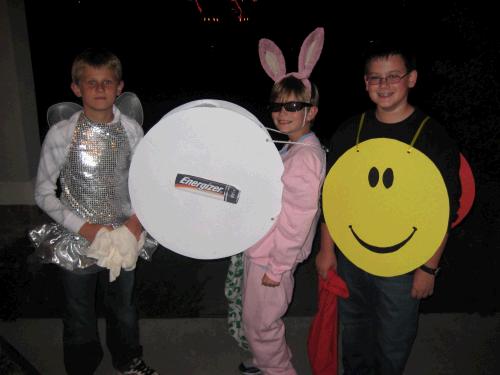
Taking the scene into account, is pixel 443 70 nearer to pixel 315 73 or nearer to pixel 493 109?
pixel 493 109

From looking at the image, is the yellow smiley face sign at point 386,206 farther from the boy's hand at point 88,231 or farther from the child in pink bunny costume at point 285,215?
the boy's hand at point 88,231

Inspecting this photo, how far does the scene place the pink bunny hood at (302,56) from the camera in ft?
5.72

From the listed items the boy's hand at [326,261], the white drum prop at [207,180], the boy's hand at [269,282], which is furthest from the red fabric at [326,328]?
the white drum prop at [207,180]

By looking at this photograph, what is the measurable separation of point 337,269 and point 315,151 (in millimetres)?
675

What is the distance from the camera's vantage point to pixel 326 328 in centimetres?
Result: 197

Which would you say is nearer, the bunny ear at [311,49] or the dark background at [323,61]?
the bunny ear at [311,49]

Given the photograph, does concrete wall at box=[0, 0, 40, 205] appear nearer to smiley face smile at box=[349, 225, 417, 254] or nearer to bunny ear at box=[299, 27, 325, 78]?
bunny ear at box=[299, 27, 325, 78]

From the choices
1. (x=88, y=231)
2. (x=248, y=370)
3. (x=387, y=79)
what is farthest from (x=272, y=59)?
(x=248, y=370)

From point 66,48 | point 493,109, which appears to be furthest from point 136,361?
point 66,48

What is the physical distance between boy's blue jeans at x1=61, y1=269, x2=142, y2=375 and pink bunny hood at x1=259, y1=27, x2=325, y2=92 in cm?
123

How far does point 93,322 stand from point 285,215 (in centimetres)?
114

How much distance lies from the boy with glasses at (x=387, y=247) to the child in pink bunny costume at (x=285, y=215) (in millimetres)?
151

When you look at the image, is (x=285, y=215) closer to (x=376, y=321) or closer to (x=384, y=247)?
(x=384, y=247)

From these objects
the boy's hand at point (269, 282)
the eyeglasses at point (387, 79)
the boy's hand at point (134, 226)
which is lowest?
the boy's hand at point (269, 282)
